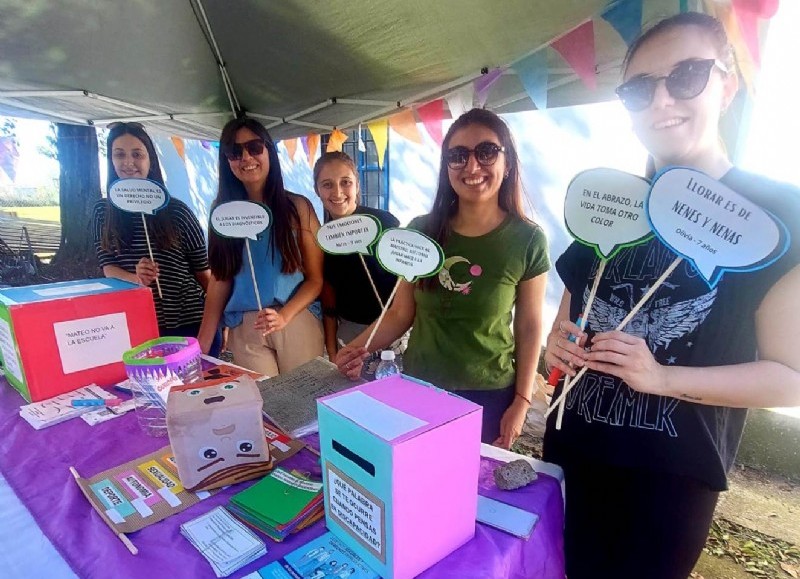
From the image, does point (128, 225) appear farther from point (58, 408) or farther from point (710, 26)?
point (710, 26)

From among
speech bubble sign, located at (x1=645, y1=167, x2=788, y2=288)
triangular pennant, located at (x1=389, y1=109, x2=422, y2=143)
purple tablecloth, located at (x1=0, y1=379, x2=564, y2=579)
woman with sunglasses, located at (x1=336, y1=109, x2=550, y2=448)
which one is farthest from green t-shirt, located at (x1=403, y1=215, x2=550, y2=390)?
triangular pennant, located at (x1=389, y1=109, x2=422, y2=143)

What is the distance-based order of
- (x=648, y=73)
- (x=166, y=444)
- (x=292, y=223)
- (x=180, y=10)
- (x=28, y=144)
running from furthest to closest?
(x=28, y=144), (x=180, y=10), (x=292, y=223), (x=166, y=444), (x=648, y=73)

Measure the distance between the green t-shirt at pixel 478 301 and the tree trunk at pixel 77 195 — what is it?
4670mm

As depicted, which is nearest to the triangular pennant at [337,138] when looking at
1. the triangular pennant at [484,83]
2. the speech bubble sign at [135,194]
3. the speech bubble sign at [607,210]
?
the triangular pennant at [484,83]

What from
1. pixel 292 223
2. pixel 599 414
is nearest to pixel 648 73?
pixel 599 414

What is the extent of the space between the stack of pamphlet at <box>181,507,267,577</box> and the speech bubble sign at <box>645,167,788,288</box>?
0.89 metres

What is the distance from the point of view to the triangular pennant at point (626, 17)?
1.47 m

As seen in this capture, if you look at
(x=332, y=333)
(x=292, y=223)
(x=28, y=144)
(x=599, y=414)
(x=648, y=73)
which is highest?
(x=28, y=144)

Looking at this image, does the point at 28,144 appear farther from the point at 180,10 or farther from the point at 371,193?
the point at 180,10

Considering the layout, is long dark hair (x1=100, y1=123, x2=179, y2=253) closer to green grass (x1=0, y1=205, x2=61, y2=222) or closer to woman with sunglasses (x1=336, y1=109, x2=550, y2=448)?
woman with sunglasses (x1=336, y1=109, x2=550, y2=448)

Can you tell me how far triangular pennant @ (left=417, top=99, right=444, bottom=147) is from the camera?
266 centimetres

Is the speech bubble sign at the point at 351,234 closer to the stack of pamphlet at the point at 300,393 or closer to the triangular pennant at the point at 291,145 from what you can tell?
the stack of pamphlet at the point at 300,393

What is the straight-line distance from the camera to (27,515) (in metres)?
0.85

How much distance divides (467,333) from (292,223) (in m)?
0.95
